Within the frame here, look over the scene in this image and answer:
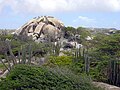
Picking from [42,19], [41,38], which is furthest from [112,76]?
[42,19]

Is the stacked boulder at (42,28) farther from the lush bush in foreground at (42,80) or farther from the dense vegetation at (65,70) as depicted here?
the lush bush in foreground at (42,80)

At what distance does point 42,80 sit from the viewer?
1214 centimetres

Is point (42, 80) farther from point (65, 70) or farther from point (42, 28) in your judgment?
point (42, 28)

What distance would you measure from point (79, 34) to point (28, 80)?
1711 inches

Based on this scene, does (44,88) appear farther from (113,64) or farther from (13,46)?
(13,46)

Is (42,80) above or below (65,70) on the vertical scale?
below

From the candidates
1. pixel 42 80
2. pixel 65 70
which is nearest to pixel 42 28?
pixel 65 70

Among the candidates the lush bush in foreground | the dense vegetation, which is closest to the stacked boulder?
the dense vegetation

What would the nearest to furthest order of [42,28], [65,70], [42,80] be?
[42,80]
[65,70]
[42,28]

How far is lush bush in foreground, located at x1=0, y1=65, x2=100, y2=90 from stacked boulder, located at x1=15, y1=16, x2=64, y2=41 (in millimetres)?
37975

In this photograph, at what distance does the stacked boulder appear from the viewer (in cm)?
5225

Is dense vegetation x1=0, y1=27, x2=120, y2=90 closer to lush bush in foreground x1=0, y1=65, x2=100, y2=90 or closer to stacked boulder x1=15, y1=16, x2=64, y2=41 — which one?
lush bush in foreground x1=0, y1=65, x2=100, y2=90

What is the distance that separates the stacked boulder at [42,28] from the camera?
171 ft

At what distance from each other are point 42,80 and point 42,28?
4176cm
